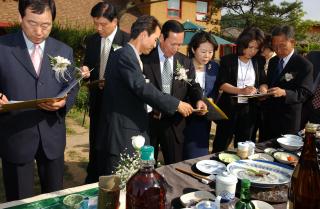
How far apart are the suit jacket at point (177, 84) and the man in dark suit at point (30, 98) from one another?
957 mm

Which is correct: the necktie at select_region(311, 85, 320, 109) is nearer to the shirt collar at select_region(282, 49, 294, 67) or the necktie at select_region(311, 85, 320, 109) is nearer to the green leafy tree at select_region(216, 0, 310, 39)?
the shirt collar at select_region(282, 49, 294, 67)

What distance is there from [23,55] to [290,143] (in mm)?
2301

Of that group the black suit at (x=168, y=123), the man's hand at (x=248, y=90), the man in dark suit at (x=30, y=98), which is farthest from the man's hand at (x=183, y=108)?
the man's hand at (x=248, y=90)

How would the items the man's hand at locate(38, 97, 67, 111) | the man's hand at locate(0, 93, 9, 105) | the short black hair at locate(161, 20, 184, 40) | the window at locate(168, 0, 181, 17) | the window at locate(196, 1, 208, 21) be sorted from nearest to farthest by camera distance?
the man's hand at locate(0, 93, 9, 105), the man's hand at locate(38, 97, 67, 111), the short black hair at locate(161, 20, 184, 40), the window at locate(168, 0, 181, 17), the window at locate(196, 1, 208, 21)

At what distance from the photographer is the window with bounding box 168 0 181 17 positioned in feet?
71.0

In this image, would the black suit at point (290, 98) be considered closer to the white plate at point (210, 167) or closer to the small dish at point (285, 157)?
the small dish at point (285, 157)

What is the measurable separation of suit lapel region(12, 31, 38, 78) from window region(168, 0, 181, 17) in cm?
2008

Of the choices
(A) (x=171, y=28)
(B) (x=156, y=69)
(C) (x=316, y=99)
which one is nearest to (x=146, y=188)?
(B) (x=156, y=69)

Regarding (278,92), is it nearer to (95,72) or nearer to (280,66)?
(280,66)

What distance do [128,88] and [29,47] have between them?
0.81 metres

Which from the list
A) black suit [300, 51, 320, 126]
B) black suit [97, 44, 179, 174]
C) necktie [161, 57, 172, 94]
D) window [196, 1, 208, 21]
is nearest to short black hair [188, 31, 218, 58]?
necktie [161, 57, 172, 94]

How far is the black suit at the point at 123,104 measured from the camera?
249cm

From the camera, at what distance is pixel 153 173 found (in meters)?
1.40

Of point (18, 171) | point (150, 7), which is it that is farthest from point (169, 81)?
point (150, 7)
